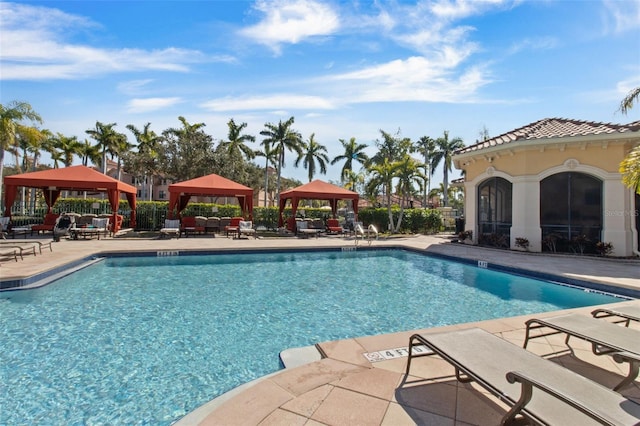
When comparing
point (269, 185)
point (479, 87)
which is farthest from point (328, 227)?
Result: point (269, 185)

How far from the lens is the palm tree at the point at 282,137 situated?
34250 millimetres

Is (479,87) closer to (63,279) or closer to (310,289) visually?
(310,289)

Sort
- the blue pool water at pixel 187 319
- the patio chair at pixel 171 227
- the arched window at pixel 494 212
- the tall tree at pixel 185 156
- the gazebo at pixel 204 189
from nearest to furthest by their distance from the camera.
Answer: the blue pool water at pixel 187 319 → the arched window at pixel 494 212 → the patio chair at pixel 171 227 → the gazebo at pixel 204 189 → the tall tree at pixel 185 156

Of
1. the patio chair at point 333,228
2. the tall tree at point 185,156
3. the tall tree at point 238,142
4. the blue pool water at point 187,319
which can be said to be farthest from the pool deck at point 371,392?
the tall tree at point 238,142

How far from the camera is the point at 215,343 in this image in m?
4.55

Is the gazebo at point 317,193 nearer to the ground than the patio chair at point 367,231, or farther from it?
farther from it

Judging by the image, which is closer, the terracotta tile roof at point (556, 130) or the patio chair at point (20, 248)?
the patio chair at point (20, 248)

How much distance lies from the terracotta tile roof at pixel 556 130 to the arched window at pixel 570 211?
1.57 meters

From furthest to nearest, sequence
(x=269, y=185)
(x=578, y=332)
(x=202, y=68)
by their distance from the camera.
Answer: (x=269, y=185)
(x=202, y=68)
(x=578, y=332)

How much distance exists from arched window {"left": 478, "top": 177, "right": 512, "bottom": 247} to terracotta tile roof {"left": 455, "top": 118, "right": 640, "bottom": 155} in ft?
5.55

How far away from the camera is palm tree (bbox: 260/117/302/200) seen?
3425 cm

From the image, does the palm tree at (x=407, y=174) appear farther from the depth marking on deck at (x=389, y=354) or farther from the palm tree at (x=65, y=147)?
the palm tree at (x=65, y=147)

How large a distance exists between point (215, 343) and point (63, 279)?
18.5 ft

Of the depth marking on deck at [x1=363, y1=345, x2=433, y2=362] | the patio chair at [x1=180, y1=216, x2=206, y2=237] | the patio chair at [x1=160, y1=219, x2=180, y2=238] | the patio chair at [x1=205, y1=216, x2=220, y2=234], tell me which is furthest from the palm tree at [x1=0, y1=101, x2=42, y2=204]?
the depth marking on deck at [x1=363, y1=345, x2=433, y2=362]
